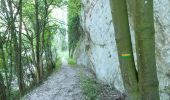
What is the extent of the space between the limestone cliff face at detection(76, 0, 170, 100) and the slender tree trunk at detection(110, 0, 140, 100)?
11.4ft

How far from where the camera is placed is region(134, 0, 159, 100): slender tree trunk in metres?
2.87

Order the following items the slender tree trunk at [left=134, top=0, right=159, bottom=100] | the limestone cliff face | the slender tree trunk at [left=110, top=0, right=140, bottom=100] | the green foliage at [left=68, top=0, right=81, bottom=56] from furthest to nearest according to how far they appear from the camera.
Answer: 1. the green foliage at [left=68, top=0, right=81, bottom=56]
2. the limestone cliff face
3. the slender tree trunk at [left=110, top=0, right=140, bottom=100]
4. the slender tree trunk at [left=134, top=0, right=159, bottom=100]

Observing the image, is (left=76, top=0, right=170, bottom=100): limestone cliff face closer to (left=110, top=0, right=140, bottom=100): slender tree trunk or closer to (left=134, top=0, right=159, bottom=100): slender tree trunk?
(left=110, top=0, right=140, bottom=100): slender tree trunk

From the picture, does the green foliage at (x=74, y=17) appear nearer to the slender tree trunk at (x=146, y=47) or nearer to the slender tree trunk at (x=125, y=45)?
the slender tree trunk at (x=125, y=45)

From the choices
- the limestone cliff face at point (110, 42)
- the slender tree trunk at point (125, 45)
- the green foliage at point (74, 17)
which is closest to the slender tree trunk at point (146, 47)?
the slender tree trunk at point (125, 45)

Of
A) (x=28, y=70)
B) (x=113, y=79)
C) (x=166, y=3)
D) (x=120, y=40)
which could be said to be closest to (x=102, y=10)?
(x=113, y=79)

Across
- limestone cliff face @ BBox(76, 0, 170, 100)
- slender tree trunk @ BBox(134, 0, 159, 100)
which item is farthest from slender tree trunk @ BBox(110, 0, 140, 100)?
limestone cliff face @ BBox(76, 0, 170, 100)

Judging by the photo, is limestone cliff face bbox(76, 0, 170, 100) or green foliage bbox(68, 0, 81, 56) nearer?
limestone cliff face bbox(76, 0, 170, 100)

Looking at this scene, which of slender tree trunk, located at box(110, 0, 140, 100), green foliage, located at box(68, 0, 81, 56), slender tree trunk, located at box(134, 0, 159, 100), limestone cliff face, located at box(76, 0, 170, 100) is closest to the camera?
slender tree trunk, located at box(134, 0, 159, 100)

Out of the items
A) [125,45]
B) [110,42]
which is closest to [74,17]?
[110,42]

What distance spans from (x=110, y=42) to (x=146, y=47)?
8283 millimetres

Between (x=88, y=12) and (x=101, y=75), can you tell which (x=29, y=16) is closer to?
(x=88, y=12)

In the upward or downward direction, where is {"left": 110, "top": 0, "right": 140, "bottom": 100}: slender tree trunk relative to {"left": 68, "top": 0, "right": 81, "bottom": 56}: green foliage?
downward

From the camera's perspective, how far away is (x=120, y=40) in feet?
10.4
